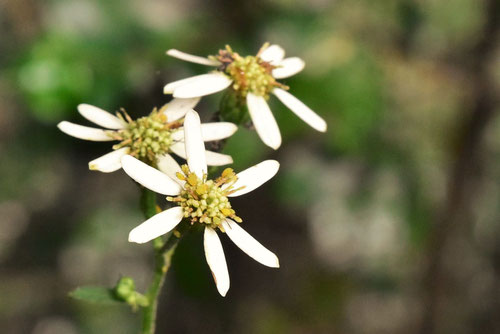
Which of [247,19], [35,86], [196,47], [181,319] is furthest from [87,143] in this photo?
[181,319]

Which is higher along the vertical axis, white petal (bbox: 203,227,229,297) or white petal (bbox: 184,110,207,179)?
white petal (bbox: 184,110,207,179)

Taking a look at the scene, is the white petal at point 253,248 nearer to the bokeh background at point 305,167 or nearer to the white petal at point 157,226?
the white petal at point 157,226

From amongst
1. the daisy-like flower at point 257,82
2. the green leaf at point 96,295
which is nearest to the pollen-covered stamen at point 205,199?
the daisy-like flower at point 257,82

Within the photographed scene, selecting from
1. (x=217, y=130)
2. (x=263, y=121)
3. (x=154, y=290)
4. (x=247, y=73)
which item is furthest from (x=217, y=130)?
(x=154, y=290)

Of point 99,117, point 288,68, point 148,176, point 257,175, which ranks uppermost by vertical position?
point 288,68

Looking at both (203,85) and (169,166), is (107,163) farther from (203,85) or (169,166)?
(203,85)

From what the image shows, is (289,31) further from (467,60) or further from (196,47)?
(467,60)

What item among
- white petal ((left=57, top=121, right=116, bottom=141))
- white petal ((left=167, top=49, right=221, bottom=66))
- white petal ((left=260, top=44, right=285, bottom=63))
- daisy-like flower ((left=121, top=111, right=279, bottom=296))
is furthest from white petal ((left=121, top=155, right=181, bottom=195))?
white petal ((left=260, top=44, right=285, bottom=63))

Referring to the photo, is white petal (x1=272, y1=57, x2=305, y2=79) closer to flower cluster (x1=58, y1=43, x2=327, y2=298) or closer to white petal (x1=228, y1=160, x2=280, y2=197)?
flower cluster (x1=58, y1=43, x2=327, y2=298)
